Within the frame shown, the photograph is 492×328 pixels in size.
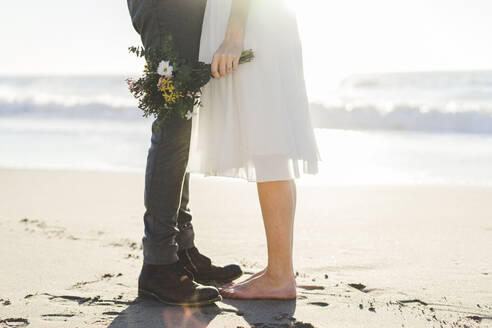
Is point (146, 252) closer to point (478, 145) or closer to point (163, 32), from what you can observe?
point (163, 32)

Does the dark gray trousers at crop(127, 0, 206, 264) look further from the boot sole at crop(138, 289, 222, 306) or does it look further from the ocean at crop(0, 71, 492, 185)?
the ocean at crop(0, 71, 492, 185)

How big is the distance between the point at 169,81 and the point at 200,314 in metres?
0.86

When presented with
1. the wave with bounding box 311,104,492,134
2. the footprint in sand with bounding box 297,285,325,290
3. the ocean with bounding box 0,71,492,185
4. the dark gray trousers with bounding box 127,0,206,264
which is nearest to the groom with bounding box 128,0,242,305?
the dark gray trousers with bounding box 127,0,206,264

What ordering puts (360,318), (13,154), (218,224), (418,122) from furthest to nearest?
1. (418,122)
2. (13,154)
3. (218,224)
4. (360,318)

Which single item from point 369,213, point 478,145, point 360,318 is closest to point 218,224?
point 369,213

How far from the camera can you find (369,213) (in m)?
3.91

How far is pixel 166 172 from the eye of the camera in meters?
2.04

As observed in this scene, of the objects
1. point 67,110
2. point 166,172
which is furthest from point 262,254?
point 67,110

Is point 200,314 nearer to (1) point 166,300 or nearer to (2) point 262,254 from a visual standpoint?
(1) point 166,300

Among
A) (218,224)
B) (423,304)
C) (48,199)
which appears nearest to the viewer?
(423,304)

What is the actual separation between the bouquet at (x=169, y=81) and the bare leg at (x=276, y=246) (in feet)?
1.54

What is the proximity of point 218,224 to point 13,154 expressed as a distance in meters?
4.32

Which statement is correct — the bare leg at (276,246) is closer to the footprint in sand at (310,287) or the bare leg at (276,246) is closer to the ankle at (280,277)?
the ankle at (280,277)

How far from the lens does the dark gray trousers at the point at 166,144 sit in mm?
2000
